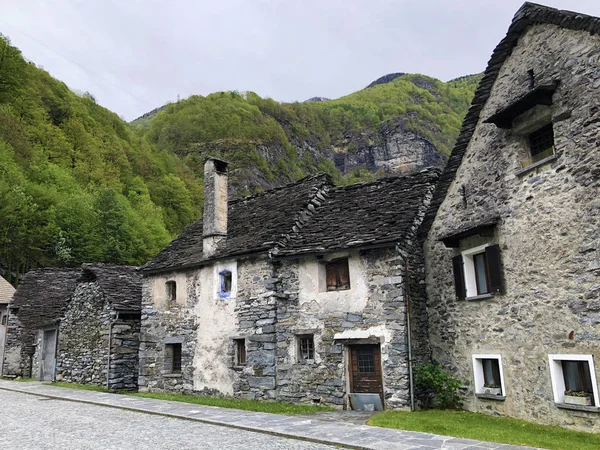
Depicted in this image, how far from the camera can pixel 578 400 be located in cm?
1028

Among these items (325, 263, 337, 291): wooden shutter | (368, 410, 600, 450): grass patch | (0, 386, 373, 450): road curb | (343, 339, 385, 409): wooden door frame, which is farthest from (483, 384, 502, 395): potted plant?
(325, 263, 337, 291): wooden shutter

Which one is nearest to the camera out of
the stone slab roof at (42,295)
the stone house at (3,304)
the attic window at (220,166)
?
the attic window at (220,166)

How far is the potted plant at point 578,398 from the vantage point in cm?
1016

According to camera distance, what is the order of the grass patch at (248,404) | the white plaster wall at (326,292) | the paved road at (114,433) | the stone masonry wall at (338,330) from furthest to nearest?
the white plaster wall at (326,292) → the grass patch at (248,404) → the stone masonry wall at (338,330) → the paved road at (114,433)

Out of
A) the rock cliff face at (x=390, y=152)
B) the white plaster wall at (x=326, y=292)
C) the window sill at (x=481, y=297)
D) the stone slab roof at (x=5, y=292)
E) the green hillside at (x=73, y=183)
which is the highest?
the rock cliff face at (x=390, y=152)

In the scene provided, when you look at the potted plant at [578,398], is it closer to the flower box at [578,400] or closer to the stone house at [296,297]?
the flower box at [578,400]

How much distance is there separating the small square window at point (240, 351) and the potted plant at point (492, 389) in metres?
8.06

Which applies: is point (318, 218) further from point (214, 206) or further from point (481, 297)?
point (481, 297)

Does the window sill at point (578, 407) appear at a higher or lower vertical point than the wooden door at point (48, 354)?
lower

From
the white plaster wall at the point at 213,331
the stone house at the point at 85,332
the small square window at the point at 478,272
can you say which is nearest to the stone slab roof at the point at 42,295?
the stone house at the point at 85,332

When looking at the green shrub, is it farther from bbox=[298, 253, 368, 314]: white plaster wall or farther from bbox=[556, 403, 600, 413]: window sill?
bbox=[556, 403, 600, 413]: window sill

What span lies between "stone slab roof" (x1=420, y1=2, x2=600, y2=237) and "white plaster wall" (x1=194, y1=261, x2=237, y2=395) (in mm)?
7352

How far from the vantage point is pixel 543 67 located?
1177 centimetres

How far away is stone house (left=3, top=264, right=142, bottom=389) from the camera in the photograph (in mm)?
22188
